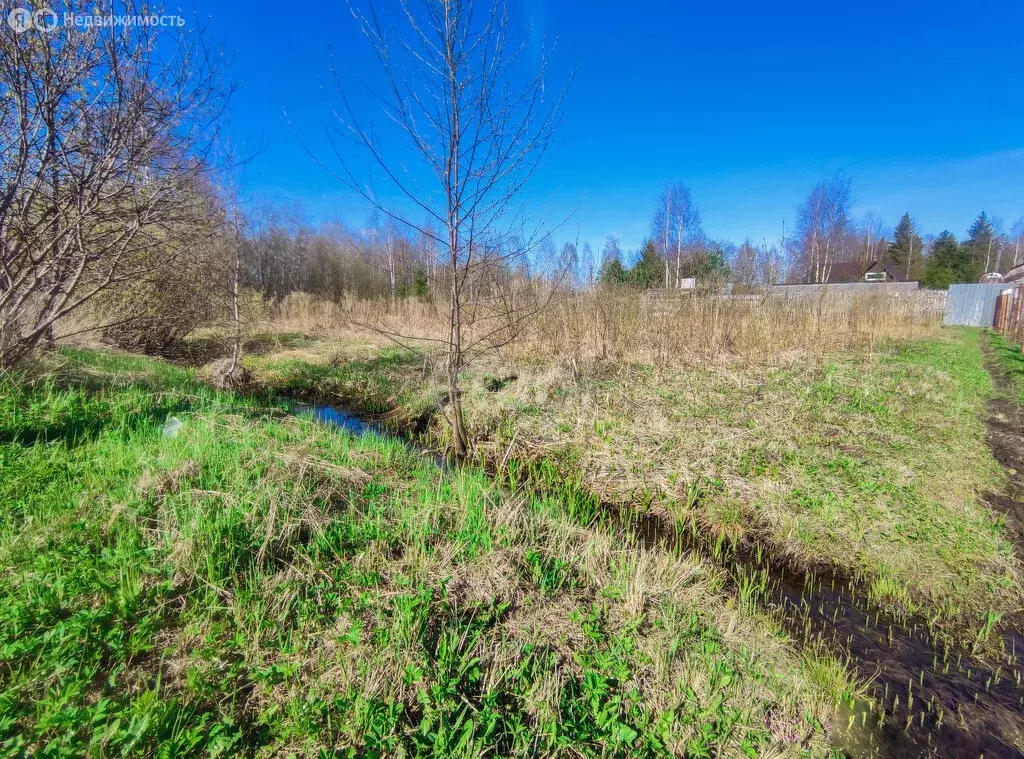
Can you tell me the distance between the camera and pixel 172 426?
4223 mm

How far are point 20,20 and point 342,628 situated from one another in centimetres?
594

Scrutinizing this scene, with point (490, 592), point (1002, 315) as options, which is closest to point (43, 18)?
point (490, 592)

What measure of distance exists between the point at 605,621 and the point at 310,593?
1654 mm

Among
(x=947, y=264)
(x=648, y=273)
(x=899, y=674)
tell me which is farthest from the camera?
(x=947, y=264)

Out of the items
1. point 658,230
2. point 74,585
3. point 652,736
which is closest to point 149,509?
point 74,585

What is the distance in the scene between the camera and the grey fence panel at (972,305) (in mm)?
22328

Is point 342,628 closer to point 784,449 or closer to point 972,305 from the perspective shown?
point 784,449

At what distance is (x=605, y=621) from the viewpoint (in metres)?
2.38

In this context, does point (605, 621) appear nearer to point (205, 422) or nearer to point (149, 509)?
point (149, 509)

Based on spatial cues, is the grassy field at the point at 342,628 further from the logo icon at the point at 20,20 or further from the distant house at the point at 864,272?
the distant house at the point at 864,272

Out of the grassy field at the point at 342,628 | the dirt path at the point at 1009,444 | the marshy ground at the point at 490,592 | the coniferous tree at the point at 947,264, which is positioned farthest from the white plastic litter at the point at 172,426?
the coniferous tree at the point at 947,264

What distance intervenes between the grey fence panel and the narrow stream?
28400mm

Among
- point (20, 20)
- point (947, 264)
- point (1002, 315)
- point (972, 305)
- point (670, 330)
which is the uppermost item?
point (947, 264)

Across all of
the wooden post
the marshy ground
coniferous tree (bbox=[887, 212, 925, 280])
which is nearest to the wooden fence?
the wooden post
